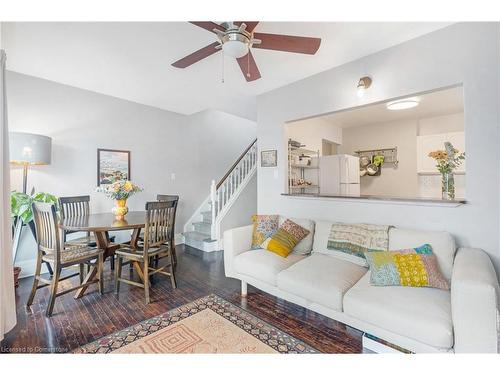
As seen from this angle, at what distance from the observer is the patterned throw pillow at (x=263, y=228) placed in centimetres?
267

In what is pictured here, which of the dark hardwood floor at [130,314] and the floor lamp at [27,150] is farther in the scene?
the floor lamp at [27,150]

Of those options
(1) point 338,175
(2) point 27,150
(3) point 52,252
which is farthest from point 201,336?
(1) point 338,175

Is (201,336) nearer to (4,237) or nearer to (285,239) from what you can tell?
(285,239)

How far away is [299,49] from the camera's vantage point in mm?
1896

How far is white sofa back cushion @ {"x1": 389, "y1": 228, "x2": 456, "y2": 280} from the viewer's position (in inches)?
73.2

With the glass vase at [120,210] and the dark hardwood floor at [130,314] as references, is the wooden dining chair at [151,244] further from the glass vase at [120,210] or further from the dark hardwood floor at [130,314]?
the glass vase at [120,210]

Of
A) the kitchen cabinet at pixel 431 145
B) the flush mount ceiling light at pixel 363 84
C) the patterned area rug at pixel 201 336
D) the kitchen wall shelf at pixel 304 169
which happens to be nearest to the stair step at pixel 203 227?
the kitchen wall shelf at pixel 304 169

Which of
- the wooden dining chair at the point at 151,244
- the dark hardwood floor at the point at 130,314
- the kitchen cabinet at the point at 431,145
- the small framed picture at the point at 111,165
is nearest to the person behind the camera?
the dark hardwood floor at the point at 130,314

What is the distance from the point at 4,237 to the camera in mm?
1637

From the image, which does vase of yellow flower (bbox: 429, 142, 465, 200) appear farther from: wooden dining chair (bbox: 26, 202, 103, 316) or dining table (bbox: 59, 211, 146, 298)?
wooden dining chair (bbox: 26, 202, 103, 316)

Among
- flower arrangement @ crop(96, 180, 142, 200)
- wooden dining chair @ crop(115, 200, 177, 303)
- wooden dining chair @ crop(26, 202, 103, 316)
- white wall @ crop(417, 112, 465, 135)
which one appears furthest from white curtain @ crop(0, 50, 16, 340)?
white wall @ crop(417, 112, 465, 135)

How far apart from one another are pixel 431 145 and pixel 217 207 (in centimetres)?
433

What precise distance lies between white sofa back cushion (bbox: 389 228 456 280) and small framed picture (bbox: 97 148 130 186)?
387cm

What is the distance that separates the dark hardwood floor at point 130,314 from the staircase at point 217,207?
4.25 feet
